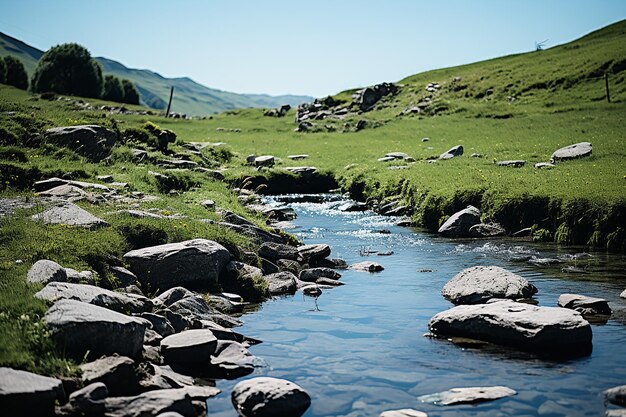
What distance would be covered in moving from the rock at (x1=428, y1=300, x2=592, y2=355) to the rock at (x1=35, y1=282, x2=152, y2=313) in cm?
691

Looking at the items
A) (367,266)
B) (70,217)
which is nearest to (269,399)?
(70,217)

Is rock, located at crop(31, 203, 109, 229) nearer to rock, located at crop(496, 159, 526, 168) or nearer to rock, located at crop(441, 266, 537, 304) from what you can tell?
rock, located at crop(441, 266, 537, 304)

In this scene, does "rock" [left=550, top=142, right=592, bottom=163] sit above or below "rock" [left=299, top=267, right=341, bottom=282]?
above

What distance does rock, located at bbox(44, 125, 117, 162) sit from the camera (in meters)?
31.4

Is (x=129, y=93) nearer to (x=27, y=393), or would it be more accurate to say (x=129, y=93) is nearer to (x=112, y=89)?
(x=112, y=89)

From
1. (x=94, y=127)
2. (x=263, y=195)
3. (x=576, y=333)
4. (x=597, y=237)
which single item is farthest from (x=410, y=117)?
(x=576, y=333)

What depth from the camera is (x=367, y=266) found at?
2261 centimetres

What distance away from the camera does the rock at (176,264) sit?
58.2 feet

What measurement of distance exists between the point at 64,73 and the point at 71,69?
1.58 meters

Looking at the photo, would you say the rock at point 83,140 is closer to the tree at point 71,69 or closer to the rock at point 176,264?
the rock at point 176,264

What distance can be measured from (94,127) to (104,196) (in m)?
10.7

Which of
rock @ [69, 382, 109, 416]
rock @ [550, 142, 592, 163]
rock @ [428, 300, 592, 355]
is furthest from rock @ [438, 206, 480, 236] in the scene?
rock @ [69, 382, 109, 416]

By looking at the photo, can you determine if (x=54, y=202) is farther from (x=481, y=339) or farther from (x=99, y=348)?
(x=481, y=339)

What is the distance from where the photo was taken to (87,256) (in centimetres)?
1683
